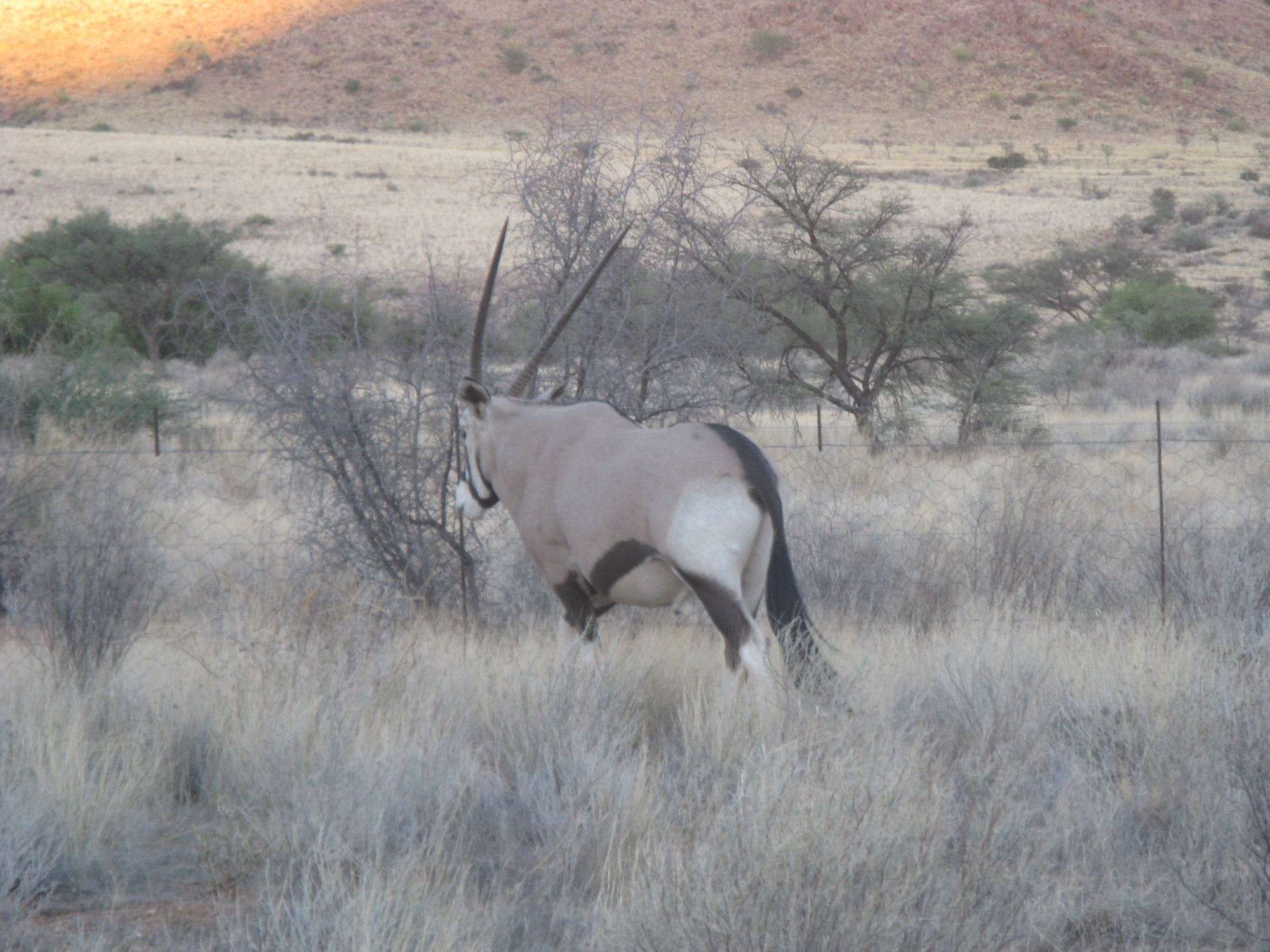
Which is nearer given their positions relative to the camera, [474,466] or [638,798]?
[638,798]

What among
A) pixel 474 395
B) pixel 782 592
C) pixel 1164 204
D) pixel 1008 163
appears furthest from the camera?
pixel 1008 163

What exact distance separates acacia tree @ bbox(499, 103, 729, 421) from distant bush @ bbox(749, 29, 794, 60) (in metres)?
78.9

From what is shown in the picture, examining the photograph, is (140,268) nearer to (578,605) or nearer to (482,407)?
(482,407)

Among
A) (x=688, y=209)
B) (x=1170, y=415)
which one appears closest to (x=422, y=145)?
(x=1170, y=415)

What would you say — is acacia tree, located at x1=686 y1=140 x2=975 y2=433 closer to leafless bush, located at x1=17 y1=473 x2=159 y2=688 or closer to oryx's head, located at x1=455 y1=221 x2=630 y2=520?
oryx's head, located at x1=455 y1=221 x2=630 y2=520

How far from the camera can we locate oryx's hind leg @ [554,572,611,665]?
18.4 ft

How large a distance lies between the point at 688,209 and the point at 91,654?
494 centimetres

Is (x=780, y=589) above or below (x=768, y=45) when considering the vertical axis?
below

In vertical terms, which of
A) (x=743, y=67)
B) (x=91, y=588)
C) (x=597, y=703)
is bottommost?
(x=597, y=703)

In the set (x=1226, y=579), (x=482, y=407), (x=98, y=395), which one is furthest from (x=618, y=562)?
(x=98, y=395)

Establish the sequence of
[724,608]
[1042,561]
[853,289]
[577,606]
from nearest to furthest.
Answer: [724,608] < [577,606] < [1042,561] < [853,289]

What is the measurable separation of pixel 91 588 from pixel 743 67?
8062cm

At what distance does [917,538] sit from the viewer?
9.30 meters

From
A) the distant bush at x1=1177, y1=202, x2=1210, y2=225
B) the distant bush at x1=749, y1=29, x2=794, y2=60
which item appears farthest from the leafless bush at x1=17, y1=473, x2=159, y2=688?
the distant bush at x1=749, y1=29, x2=794, y2=60
